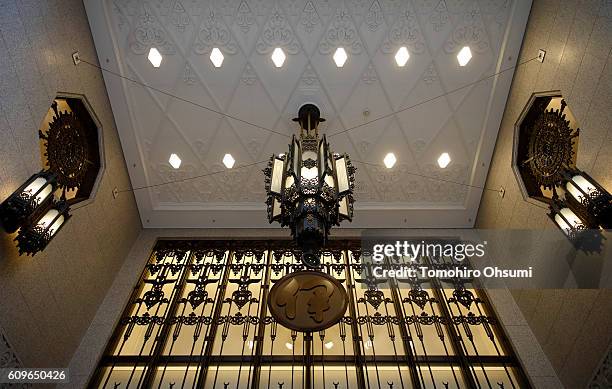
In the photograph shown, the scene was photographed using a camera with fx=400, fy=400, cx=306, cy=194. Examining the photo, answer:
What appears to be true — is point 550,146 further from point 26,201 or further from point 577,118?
point 26,201

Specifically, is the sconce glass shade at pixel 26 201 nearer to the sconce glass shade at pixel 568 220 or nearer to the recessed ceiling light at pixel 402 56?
the recessed ceiling light at pixel 402 56

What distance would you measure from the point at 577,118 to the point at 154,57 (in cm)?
451

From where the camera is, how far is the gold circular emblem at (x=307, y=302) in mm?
3504

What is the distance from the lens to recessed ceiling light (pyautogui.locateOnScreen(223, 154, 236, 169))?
5391mm

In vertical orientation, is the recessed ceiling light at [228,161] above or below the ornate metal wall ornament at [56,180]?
Result: above

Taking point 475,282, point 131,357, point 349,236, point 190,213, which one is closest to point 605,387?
point 475,282

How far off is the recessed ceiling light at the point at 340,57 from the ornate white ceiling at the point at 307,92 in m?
0.06

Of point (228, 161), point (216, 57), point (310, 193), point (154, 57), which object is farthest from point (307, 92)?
point (310, 193)

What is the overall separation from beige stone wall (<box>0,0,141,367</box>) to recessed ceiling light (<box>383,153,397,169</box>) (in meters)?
3.55

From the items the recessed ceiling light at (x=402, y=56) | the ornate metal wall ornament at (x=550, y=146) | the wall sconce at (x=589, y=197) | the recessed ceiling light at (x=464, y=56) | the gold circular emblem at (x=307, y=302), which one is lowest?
the gold circular emblem at (x=307, y=302)

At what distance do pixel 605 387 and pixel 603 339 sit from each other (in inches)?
14.0

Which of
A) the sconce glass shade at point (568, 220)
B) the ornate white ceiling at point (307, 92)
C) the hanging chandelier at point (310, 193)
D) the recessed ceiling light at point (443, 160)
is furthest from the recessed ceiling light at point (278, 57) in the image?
the sconce glass shade at point (568, 220)

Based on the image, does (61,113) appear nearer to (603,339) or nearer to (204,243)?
(204,243)

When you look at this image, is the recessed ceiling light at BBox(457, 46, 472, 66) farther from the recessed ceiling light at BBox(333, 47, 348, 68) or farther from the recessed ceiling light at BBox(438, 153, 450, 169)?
the recessed ceiling light at BBox(333, 47, 348, 68)
